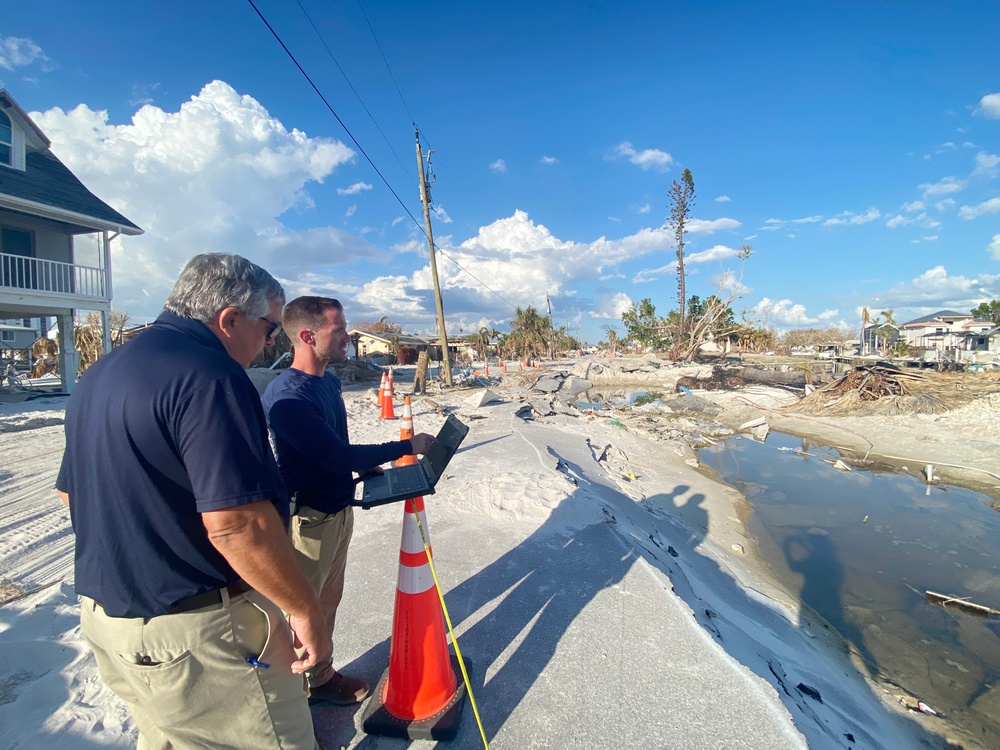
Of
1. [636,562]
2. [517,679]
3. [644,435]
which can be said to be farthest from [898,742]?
[644,435]

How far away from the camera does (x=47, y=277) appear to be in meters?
14.0

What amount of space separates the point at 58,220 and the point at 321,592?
17.3 metres

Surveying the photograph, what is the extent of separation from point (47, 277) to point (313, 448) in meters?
17.3

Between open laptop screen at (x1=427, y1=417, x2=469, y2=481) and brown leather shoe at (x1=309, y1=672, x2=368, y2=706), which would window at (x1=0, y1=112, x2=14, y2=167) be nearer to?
open laptop screen at (x1=427, y1=417, x2=469, y2=481)

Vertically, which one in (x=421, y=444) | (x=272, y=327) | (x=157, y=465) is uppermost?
(x=272, y=327)

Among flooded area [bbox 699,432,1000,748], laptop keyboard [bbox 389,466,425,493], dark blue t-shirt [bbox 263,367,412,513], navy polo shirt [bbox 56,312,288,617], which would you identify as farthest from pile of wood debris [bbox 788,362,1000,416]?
navy polo shirt [bbox 56,312,288,617]

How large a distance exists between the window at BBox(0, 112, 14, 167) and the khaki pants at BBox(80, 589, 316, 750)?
18826 millimetres

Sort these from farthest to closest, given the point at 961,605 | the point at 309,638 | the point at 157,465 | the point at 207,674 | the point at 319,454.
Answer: the point at 961,605 → the point at 319,454 → the point at 309,638 → the point at 207,674 → the point at 157,465

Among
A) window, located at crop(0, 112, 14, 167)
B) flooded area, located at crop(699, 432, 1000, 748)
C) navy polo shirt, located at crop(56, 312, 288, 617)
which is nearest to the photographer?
navy polo shirt, located at crop(56, 312, 288, 617)

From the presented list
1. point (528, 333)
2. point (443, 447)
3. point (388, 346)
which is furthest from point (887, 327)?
point (443, 447)

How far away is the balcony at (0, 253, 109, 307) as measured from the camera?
1235cm

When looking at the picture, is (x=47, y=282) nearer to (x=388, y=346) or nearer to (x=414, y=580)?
(x=414, y=580)

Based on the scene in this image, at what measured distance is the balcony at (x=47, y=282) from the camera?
1235 centimetres

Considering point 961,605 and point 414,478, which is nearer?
point 414,478
